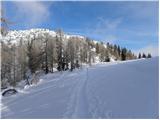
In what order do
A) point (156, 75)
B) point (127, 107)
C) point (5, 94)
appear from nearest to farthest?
point (127, 107), point (156, 75), point (5, 94)

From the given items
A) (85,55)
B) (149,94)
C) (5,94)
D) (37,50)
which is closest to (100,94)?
(149,94)

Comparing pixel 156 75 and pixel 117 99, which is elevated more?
pixel 156 75

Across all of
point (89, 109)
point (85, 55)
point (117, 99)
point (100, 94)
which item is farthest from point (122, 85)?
point (85, 55)

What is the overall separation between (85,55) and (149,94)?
9417cm

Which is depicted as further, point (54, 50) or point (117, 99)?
point (54, 50)

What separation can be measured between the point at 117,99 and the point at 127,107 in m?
1.98

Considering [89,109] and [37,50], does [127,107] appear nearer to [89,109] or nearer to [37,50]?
[89,109]

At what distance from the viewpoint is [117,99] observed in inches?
661

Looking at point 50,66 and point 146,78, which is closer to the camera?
point 146,78

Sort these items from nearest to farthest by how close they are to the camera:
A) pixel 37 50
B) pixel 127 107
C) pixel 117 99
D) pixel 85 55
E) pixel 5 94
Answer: pixel 127 107
pixel 117 99
pixel 5 94
pixel 37 50
pixel 85 55

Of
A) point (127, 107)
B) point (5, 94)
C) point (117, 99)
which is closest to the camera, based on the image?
point (127, 107)

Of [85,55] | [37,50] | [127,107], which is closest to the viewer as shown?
[127,107]

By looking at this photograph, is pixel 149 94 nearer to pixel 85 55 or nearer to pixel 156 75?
pixel 156 75

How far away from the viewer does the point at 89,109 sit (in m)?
15.7
